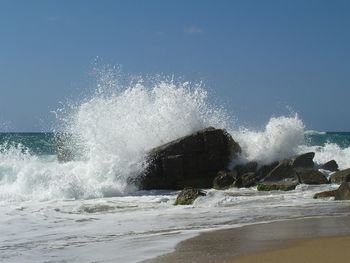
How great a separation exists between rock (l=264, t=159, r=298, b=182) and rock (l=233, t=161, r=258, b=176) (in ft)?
2.21

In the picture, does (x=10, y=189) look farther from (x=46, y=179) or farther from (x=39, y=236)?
(x=39, y=236)

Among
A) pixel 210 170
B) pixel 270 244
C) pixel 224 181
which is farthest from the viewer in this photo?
pixel 210 170

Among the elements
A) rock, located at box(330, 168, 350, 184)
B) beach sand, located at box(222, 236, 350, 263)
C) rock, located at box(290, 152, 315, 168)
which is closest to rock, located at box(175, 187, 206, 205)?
rock, located at box(330, 168, 350, 184)

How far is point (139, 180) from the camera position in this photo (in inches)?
646

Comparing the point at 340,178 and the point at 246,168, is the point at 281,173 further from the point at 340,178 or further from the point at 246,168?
the point at 340,178

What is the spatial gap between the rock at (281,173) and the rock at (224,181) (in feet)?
4.16

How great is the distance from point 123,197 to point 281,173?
4.96 meters

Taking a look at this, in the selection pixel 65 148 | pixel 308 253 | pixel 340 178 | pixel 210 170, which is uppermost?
pixel 65 148

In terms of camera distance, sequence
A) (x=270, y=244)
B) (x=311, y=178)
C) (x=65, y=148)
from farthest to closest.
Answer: (x=65, y=148) → (x=311, y=178) → (x=270, y=244)

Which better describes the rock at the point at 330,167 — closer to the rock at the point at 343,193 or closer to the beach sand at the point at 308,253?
the rock at the point at 343,193

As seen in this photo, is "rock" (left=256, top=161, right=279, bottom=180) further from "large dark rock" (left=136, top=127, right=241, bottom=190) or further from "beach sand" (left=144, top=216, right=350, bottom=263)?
"beach sand" (left=144, top=216, right=350, bottom=263)

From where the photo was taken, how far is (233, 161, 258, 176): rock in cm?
1739

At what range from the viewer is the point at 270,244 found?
707 centimetres

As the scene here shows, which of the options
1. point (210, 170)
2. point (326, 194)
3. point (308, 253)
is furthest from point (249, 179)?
point (308, 253)
